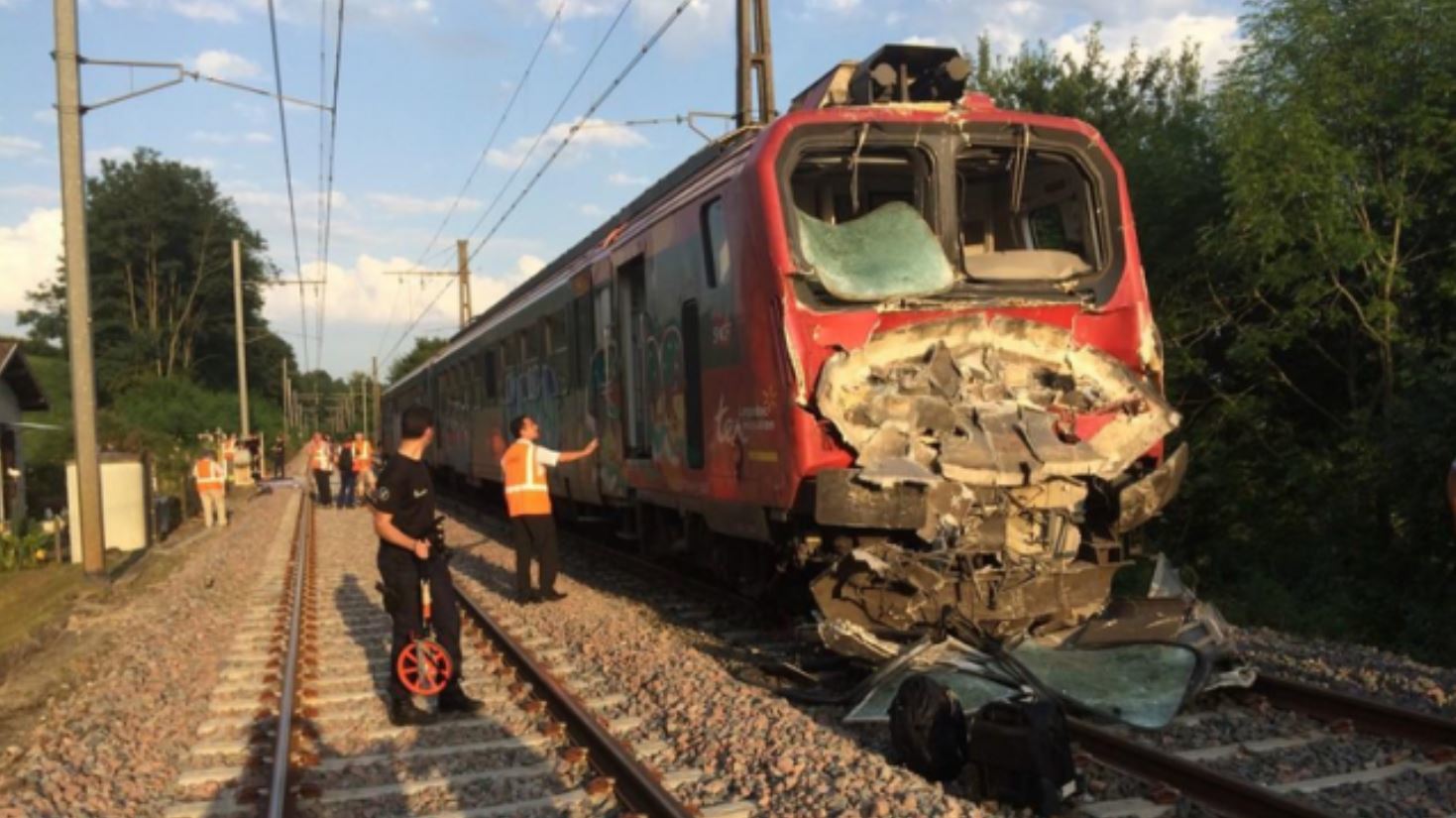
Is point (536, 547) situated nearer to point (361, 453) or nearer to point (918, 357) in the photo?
point (918, 357)

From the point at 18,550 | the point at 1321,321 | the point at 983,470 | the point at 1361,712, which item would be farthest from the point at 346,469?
the point at 1361,712

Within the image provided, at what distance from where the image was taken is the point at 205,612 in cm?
1148

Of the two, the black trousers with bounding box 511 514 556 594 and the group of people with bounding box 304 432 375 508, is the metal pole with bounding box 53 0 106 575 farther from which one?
the group of people with bounding box 304 432 375 508

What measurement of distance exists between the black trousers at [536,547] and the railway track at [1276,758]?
573 centimetres

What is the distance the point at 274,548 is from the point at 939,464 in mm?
14075

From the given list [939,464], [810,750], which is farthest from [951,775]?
[939,464]

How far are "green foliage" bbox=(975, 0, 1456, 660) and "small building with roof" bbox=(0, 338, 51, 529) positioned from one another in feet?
75.6

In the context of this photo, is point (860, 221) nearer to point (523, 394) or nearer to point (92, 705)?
point (92, 705)

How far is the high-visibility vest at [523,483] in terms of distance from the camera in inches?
407

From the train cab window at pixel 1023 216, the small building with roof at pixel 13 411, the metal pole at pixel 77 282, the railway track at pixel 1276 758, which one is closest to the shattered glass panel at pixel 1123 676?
the railway track at pixel 1276 758

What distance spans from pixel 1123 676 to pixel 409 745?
12.1ft

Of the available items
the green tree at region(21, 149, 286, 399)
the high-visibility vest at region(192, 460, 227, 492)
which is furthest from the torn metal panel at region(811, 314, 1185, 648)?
the green tree at region(21, 149, 286, 399)

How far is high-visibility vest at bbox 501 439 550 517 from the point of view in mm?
10336

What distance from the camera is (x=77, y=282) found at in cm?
1491
